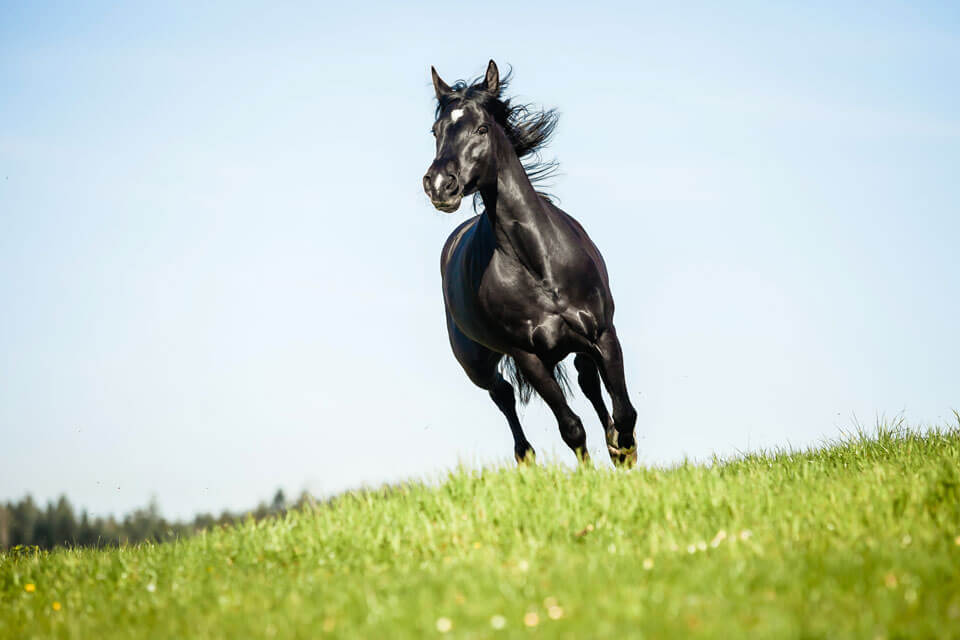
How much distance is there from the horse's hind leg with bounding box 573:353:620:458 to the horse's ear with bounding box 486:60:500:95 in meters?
2.68

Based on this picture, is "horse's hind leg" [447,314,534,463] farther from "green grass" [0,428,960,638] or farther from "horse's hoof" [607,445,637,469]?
"green grass" [0,428,960,638]

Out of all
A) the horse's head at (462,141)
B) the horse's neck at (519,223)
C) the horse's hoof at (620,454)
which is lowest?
the horse's hoof at (620,454)

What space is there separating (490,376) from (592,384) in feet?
5.60

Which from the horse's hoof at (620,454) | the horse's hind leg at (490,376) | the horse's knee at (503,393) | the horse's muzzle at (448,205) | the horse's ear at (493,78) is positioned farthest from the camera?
the horse's knee at (503,393)

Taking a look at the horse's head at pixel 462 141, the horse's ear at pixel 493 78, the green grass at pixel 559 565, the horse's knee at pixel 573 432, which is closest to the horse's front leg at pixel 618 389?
the horse's knee at pixel 573 432

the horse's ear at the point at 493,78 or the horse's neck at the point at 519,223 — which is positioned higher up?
the horse's ear at the point at 493,78

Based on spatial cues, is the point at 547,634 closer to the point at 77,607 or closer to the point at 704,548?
the point at 704,548

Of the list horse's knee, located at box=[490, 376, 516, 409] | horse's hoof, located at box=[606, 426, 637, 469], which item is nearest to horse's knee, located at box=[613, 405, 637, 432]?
horse's hoof, located at box=[606, 426, 637, 469]

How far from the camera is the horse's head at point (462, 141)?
7.54 m

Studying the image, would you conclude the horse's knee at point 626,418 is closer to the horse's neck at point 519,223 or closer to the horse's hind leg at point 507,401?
the horse's neck at point 519,223

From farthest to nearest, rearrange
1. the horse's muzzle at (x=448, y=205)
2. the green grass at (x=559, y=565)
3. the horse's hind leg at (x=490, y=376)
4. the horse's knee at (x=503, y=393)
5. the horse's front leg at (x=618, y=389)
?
the horse's knee at (x=503, y=393) < the horse's hind leg at (x=490, y=376) < the horse's front leg at (x=618, y=389) < the horse's muzzle at (x=448, y=205) < the green grass at (x=559, y=565)

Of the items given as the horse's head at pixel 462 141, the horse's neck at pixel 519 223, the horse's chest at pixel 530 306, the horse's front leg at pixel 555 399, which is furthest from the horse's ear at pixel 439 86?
the horse's front leg at pixel 555 399

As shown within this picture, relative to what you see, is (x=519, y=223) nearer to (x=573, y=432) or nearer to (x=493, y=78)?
(x=493, y=78)

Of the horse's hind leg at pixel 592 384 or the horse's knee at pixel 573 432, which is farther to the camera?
the horse's hind leg at pixel 592 384
